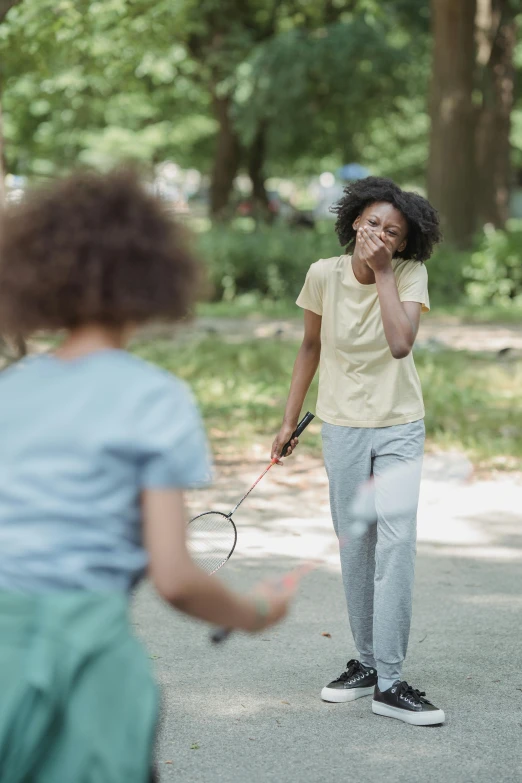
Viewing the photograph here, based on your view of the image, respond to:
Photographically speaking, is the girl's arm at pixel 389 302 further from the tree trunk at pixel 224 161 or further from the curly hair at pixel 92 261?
the tree trunk at pixel 224 161

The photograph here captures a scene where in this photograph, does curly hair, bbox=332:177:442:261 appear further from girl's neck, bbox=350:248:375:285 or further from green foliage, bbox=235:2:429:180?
green foliage, bbox=235:2:429:180

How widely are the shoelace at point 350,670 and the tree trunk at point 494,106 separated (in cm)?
1992

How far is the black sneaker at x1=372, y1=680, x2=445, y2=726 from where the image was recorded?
13.9ft

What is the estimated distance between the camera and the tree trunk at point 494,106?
2297 cm

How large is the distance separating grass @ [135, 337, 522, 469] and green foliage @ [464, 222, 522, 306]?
5.65 metres

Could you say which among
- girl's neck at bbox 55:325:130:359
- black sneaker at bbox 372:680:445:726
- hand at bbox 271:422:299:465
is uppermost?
girl's neck at bbox 55:325:130:359

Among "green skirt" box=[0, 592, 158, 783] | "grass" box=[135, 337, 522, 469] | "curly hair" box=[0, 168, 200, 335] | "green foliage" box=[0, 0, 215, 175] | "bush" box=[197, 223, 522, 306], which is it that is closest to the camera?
"green skirt" box=[0, 592, 158, 783]

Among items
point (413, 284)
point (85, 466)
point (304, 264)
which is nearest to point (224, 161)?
point (304, 264)

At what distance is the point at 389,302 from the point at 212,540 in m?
1.56

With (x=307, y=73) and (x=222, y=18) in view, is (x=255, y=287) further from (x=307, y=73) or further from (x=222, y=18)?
(x=222, y=18)

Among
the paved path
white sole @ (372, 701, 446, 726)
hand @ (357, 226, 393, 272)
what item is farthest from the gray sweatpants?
hand @ (357, 226, 393, 272)

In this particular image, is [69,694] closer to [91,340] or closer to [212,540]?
[91,340]

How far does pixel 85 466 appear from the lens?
1.90 meters

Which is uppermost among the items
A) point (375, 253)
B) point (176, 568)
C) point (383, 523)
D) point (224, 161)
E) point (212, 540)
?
point (375, 253)
